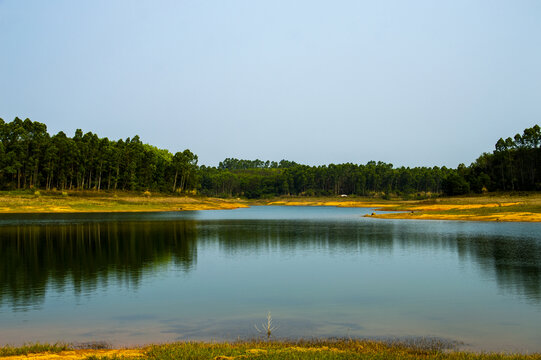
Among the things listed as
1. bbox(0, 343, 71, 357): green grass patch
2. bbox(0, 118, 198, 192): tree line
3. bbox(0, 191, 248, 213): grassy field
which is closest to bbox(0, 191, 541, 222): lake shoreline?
bbox(0, 191, 248, 213): grassy field

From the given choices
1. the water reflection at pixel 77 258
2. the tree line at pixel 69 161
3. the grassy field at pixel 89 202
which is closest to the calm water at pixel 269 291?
the water reflection at pixel 77 258

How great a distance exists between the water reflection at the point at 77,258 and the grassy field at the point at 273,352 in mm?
9402

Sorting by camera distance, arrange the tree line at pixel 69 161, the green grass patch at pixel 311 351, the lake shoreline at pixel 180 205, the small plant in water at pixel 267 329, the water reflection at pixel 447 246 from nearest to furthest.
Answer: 1. the green grass patch at pixel 311 351
2. the small plant in water at pixel 267 329
3. the water reflection at pixel 447 246
4. the lake shoreline at pixel 180 205
5. the tree line at pixel 69 161

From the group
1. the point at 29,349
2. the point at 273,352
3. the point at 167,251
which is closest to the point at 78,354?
the point at 29,349

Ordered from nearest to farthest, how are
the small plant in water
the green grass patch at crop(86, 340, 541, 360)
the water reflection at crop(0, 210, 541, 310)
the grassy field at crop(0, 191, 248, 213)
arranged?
the green grass patch at crop(86, 340, 541, 360) → the small plant in water → the water reflection at crop(0, 210, 541, 310) → the grassy field at crop(0, 191, 248, 213)

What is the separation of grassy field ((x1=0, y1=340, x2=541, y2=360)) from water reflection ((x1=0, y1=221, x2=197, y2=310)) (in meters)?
9.40

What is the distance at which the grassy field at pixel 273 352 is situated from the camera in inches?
504

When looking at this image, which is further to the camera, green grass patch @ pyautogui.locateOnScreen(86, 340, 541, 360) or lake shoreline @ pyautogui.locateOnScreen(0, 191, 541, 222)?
lake shoreline @ pyautogui.locateOnScreen(0, 191, 541, 222)

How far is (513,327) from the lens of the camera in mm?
17953

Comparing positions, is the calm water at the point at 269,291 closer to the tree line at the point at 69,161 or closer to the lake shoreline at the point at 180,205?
the lake shoreline at the point at 180,205

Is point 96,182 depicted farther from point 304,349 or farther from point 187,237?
point 304,349

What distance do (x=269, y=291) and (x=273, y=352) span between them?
12425 millimetres

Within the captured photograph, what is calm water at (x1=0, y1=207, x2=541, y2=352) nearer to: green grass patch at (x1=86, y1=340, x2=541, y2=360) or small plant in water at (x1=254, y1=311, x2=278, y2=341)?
small plant in water at (x1=254, y1=311, x2=278, y2=341)

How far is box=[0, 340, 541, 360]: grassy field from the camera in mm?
12789
